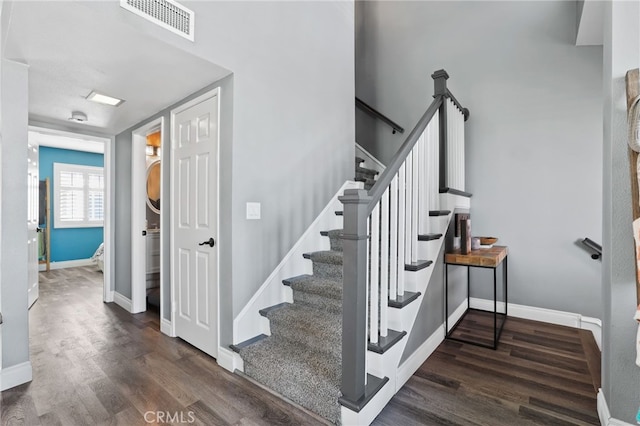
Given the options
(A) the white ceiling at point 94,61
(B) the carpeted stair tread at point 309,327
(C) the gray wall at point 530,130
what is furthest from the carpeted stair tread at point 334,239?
(C) the gray wall at point 530,130

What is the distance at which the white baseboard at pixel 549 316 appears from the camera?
3.00 m

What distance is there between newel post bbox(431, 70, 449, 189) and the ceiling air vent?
2000 millimetres

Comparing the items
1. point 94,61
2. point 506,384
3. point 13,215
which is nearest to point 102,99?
point 94,61

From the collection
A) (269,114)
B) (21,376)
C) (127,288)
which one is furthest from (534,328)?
(127,288)

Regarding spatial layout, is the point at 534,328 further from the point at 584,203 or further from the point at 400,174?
the point at 400,174

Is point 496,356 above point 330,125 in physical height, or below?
below

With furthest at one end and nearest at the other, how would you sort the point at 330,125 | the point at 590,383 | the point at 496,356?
1. the point at 330,125
2. the point at 496,356
3. the point at 590,383

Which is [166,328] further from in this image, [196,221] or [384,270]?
[384,270]

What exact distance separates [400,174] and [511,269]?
90.3 inches

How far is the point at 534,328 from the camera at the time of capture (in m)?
3.06

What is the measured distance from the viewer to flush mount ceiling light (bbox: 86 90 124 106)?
2.65m

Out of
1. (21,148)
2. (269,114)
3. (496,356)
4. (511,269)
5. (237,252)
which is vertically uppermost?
(269,114)

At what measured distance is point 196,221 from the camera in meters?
2.66

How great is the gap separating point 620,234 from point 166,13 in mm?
2793
